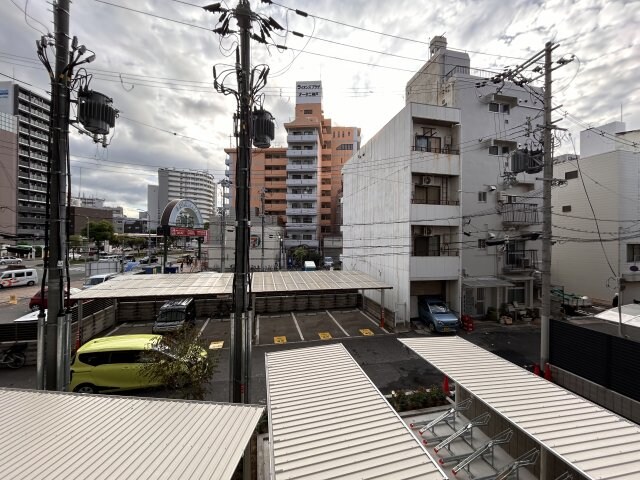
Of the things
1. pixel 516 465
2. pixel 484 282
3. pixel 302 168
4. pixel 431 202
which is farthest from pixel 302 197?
pixel 516 465

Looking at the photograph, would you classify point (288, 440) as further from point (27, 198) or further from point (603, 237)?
point (27, 198)

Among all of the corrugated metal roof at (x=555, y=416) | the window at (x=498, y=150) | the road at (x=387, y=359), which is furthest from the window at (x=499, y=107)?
the corrugated metal roof at (x=555, y=416)

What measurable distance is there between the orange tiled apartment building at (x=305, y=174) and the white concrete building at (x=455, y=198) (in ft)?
88.3

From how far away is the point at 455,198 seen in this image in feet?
63.2

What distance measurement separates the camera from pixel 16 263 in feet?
132

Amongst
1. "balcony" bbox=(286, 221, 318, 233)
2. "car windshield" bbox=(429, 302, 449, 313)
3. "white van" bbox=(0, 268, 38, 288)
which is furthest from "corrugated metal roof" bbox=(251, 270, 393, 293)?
"balcony" bbox=(286, 221, 318, 233)

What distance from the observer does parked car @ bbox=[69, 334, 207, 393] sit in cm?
959

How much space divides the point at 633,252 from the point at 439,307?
19.4m

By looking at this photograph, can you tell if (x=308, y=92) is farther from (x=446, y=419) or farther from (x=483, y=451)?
(x=483, y=451)

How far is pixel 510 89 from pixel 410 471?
25974 mm

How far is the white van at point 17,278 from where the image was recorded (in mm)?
27478

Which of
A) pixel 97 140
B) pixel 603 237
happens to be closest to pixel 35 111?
pixel 97 140

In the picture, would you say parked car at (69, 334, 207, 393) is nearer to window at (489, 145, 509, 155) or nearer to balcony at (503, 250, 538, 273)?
balcony at (503, 250, 538, 273)

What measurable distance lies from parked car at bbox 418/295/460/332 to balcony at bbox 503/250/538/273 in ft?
20.9
